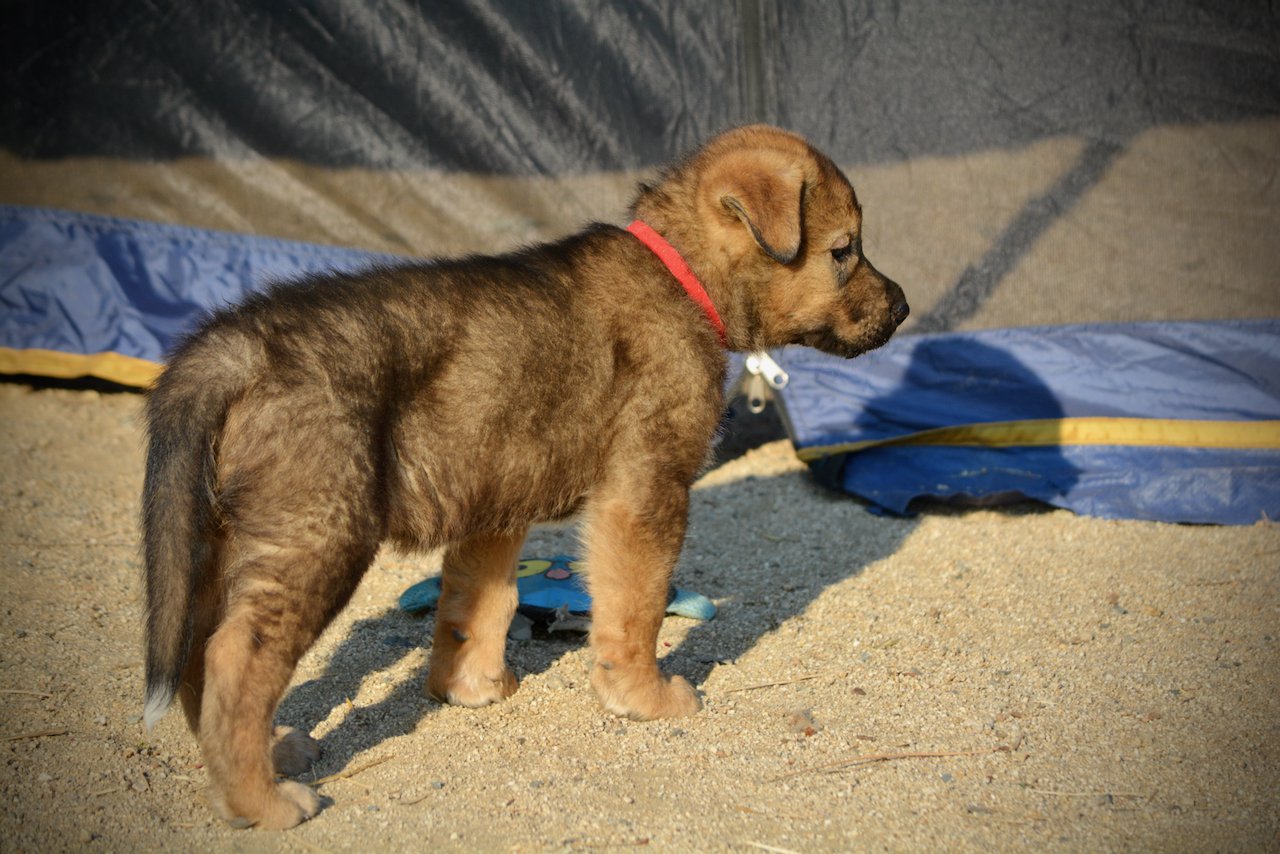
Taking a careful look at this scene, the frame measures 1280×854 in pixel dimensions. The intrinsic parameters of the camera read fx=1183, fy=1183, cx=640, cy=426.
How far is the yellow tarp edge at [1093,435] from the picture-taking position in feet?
21.0

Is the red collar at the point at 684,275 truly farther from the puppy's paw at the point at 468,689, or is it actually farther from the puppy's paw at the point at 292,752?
the puppy's paw at the point at 292,752

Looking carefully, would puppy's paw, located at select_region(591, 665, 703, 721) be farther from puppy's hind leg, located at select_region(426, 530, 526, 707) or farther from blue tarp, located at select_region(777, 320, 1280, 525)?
blue tarp, located at select_region(777, 320, 1280, 525)

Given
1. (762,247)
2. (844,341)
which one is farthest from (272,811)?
(844,341)

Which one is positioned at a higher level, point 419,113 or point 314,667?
point 419,113

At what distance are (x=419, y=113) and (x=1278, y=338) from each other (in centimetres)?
505

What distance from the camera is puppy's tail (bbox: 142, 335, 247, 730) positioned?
3119 millimetres

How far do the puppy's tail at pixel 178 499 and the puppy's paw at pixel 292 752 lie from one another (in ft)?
1.92

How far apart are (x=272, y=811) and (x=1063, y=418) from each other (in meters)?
4.88

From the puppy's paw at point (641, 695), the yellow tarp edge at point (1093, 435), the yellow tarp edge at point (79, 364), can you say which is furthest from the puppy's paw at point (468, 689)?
the yellow tarp edge at point (79, 364)

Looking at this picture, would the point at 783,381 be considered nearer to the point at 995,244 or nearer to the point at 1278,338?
the point at 995,244

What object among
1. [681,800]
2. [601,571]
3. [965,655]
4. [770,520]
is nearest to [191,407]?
[601,571]

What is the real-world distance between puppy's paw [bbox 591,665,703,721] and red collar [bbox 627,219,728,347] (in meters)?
1.25

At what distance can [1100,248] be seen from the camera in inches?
261

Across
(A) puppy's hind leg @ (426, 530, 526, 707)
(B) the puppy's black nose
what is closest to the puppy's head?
(B) the puppy's black nose
